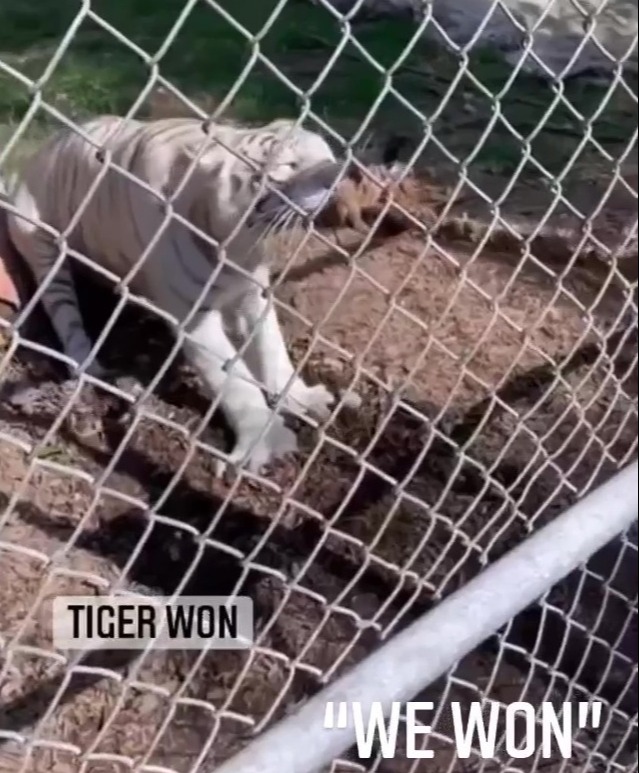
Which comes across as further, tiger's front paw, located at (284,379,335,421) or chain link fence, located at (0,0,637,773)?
tiger's front paw, located at (284,379,335,421)

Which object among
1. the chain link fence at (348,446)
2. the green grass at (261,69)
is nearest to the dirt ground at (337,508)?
the chain link fence at (348,446)

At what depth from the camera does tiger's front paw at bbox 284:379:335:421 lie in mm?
1269

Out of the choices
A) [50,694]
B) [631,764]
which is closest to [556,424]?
[631,764]

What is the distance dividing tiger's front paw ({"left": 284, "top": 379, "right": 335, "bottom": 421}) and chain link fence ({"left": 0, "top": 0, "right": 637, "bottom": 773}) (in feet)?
0.10

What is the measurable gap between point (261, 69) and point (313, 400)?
411mm

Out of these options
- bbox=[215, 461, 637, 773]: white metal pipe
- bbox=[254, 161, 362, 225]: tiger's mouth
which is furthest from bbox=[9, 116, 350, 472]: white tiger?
bbox=[215, 461, 637, 773]: white metal pipe

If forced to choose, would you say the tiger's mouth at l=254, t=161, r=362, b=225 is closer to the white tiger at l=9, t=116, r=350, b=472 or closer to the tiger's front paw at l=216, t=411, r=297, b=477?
the white tiger at l=9, t=116, r=350, b=472

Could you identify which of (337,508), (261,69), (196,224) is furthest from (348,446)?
(261,69)

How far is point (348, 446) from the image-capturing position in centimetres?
120

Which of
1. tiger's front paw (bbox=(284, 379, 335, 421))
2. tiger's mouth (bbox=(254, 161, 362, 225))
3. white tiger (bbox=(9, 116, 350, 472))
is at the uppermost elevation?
tiger's mouth (bbox=(254, 161, 362, 225))

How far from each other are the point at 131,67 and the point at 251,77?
0.16 meters

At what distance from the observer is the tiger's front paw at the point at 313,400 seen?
1.27 metres

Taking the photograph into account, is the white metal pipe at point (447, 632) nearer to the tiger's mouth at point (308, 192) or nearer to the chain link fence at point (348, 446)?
the chain link fence at point (348, 446)

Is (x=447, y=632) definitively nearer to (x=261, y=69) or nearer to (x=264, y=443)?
(x=264, y=443)
